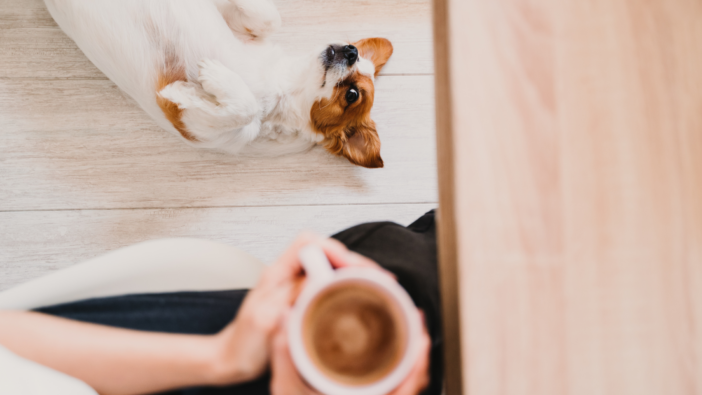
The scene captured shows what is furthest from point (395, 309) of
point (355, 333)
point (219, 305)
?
point (219, 305)

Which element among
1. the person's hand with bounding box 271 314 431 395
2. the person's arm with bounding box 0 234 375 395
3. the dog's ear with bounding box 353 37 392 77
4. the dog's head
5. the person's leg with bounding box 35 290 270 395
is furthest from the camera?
the dog's ear with bounding box 353 37 392 77

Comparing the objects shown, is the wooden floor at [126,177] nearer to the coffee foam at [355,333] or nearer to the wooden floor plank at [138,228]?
the wooden floor plank at [138,228]

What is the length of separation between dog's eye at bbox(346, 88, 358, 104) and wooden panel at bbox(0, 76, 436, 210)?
21 centimetres

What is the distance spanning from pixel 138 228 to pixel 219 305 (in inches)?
30.4

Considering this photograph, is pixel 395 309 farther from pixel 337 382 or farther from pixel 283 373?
pixel 283 373

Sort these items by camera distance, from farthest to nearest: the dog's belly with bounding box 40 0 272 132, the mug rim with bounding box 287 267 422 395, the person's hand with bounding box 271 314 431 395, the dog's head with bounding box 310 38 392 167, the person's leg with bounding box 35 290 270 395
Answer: the dog's head with bounding box 310 38 392 167
the dog's belly with bounding box 40 0 272 132
the person's leg with bounding box 35 290 270 395
the person's hand with bounding box 271 314 431 395
the mug rim with bounding box 287 267 422 395

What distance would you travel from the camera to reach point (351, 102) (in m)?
1.35

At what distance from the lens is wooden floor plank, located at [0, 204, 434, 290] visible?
1.37m

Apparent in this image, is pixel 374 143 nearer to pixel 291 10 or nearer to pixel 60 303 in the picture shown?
pixel 291 10

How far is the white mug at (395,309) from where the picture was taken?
40cm

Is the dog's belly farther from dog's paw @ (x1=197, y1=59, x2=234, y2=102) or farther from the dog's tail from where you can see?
the dog's tail

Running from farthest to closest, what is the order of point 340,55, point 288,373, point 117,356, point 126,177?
point 126,177 < point 340,55 < point 117,356 < point 288,373

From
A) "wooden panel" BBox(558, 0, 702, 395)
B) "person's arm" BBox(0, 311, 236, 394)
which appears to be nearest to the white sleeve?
"person's arm" BBox(0, 311, 236, 394)

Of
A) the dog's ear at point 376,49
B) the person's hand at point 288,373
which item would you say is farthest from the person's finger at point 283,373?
the dog's ear at point 376,49
